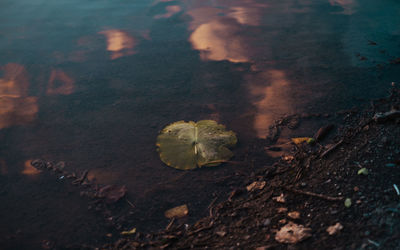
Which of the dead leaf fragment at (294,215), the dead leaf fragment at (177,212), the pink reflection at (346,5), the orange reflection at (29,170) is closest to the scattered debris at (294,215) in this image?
the dead leaf fragment at (294,215)

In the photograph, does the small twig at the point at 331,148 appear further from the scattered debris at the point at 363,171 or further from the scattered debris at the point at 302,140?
the scattered debris at the point at 363,171

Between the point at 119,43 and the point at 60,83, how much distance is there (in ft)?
3.85

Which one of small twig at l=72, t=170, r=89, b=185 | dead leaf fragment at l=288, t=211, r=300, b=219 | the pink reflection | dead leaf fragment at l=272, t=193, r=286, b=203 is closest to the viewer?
dead leaf fragment at l=288, t=211, r=300, b=219

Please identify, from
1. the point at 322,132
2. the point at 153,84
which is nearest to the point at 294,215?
the point at 322,132

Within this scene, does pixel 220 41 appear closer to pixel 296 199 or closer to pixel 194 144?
pixel 194 144

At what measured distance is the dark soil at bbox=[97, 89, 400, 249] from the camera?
1.44 metres

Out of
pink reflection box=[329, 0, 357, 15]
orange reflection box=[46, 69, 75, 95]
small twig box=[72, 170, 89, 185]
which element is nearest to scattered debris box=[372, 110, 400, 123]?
small twig box=[72, 170, 89, 185]

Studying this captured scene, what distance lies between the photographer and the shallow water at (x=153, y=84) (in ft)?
7.06

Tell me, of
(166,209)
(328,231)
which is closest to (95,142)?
(166,209)

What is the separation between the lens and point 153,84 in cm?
331

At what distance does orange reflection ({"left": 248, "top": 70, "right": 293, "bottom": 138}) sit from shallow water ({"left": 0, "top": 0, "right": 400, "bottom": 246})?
0.05 ft

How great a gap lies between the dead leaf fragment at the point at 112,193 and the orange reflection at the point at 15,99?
1275 mm

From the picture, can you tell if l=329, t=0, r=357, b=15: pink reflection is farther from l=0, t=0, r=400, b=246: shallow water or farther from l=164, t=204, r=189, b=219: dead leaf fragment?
l=164, t=204, r=189, b=219: dead leaf fragment

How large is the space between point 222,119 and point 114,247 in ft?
4.62
